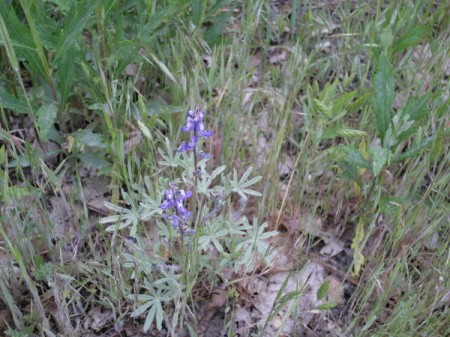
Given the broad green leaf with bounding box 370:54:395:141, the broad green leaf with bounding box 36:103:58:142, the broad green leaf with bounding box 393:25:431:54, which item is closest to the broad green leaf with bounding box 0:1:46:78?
the broad green leaf with bounding box 36:103:58:142

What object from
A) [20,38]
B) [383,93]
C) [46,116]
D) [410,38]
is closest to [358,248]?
[383,93]

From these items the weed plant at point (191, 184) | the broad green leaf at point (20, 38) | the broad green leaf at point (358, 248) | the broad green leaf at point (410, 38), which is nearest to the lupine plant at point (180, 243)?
the weed plant at point (191, 184)

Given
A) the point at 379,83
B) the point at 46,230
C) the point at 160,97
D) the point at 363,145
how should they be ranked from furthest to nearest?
1. the point at 160,97
2. the point at 363,145
3. the point at 379,83
4. the point at 46,230

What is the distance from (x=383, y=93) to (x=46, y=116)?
3.83 feet

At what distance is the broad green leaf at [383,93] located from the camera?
1877mm

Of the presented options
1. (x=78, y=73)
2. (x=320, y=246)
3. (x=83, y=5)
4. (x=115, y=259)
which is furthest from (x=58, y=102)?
(x=320, y=246)

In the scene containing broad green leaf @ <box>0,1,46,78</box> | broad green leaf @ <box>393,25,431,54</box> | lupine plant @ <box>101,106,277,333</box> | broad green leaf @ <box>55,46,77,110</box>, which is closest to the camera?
lupine plant @ <box>101,106,277,333</box>

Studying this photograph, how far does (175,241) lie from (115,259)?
28 centimetres

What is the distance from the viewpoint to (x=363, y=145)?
2.04m

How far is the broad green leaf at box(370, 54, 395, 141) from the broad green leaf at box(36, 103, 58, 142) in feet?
3.63

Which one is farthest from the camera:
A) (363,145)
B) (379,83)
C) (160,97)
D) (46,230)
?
(160,97)

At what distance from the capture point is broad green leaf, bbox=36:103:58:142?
1.80m

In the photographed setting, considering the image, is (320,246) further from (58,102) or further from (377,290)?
(58,102)

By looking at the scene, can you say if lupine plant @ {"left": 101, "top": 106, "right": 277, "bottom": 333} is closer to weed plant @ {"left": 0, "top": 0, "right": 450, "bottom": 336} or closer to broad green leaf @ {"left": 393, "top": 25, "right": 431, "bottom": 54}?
weed plant @ {"left": 0, "top": 0, "right": 450, "bottom": 336}
